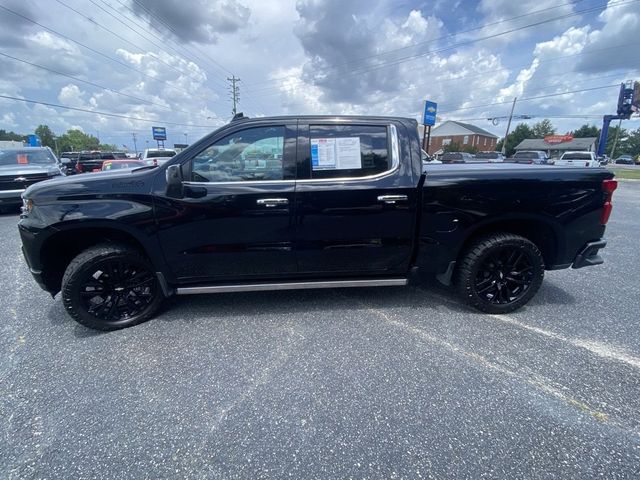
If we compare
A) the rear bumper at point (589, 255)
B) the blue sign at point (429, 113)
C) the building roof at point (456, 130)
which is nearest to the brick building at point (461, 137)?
the building roof at point (456, 130)

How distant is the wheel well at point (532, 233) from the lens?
3.15 metres

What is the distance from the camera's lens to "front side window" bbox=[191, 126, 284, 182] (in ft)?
9.30

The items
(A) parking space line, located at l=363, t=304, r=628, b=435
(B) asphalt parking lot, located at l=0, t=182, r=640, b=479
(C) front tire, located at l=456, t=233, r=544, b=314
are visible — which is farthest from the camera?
(C) front tire, located at l=456, t=233, r=544, b=314

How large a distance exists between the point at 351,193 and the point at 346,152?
41 centimetres

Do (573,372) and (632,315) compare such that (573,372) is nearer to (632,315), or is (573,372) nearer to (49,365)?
(632,315)

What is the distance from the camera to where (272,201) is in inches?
110

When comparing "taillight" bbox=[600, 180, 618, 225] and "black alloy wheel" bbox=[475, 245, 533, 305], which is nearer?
"taillight" bbox=[600, 180, 618, 225]

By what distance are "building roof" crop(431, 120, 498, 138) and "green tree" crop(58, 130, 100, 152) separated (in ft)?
340

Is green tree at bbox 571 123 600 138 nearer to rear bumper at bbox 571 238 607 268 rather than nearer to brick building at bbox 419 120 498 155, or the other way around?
brick building at bbox 419 120 498 155

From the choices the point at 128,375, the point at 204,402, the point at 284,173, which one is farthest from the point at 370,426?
the point at 284,173

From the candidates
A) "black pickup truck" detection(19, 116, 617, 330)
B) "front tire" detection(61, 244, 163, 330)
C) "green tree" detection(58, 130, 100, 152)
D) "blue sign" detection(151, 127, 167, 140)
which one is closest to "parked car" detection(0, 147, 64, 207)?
"black pickup truck" detection(19, 116, 617, 330)

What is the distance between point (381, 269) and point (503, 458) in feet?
5.71

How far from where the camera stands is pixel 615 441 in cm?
180

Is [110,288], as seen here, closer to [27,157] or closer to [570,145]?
[27,157]
